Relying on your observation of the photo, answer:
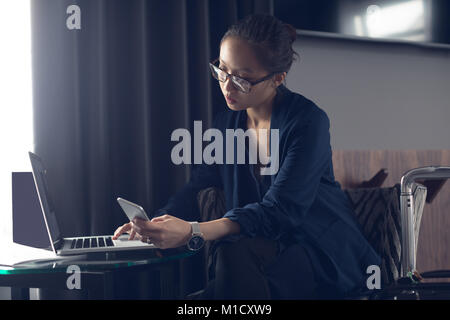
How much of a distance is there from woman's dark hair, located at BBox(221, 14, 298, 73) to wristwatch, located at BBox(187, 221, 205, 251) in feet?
1.62

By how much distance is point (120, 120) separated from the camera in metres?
1.82

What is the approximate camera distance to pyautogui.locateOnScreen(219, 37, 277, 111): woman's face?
1.32m

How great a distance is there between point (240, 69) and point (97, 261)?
0.61 meters

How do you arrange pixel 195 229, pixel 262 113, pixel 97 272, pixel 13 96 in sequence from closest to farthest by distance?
pixel 97 272 < pixel 195 229 < pixel 262 113 < pixel 13 96

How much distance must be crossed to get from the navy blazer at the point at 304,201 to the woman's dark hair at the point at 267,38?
0.35ft

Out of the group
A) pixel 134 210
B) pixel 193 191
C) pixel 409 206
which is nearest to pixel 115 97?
pixel 193 191

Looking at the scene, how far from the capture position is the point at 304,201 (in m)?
1.21

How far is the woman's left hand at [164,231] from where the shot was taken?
3.53ft

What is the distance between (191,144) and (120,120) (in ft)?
0.93

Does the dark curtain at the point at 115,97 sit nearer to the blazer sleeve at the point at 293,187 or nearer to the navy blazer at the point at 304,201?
the navy blazer at the point at 304,201

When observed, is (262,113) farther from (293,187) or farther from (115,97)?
(115,97)

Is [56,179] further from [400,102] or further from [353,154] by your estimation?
[400,102]

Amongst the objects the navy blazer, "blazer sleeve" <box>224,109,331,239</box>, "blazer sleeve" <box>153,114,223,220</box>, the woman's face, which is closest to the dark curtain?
"blazer sleeve" <box>153,114,223,220</box>
